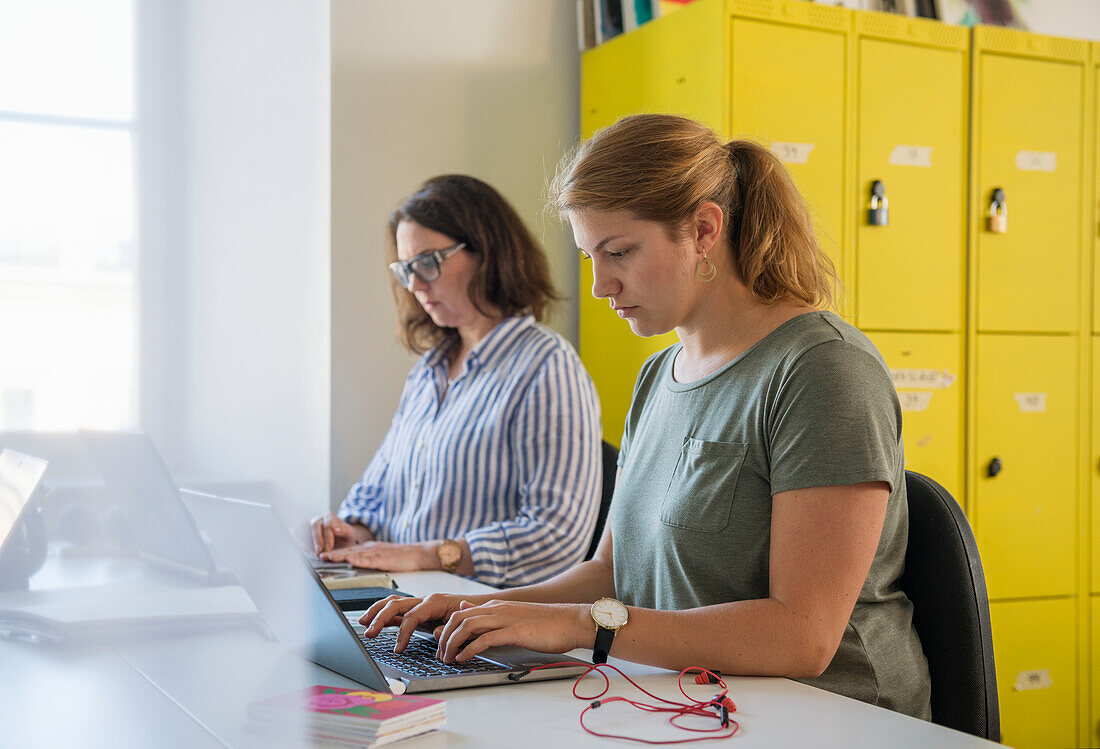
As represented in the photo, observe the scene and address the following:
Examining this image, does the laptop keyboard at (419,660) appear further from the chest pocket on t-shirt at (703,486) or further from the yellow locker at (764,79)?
the yellow locker at (764,79)

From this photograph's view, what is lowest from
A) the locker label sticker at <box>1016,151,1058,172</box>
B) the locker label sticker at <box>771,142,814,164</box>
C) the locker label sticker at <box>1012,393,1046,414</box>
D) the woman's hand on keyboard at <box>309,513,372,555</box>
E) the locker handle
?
the woman's hand on keyboard at <box>309,513,372,555</box>

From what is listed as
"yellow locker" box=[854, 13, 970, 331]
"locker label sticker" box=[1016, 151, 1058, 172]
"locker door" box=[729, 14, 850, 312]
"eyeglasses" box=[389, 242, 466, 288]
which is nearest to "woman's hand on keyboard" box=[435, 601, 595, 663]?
"eyeglasses" box=[389, 242, 466, 288]

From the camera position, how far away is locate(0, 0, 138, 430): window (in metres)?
0.28

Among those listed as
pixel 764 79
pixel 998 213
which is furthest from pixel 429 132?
pixel 998 213

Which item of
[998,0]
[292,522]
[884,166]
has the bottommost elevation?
[292,522]

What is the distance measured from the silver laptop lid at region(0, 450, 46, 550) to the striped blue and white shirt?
1351 mm

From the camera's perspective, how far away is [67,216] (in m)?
0.28

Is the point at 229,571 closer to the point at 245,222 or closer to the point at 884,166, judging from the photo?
the point at 245,222

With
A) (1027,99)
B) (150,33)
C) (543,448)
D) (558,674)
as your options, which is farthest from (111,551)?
(1027,99)

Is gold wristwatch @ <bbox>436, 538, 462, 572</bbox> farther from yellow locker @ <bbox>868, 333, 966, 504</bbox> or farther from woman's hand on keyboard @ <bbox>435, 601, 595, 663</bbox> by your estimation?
yellow locker @ <bbox>868, 333, 966, 504</bbox>

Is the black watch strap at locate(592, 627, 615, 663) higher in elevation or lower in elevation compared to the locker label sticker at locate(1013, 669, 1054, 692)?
higher

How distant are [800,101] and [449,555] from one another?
1371 mm

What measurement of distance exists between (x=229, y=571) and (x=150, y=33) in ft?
1.74

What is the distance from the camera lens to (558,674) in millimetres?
932
